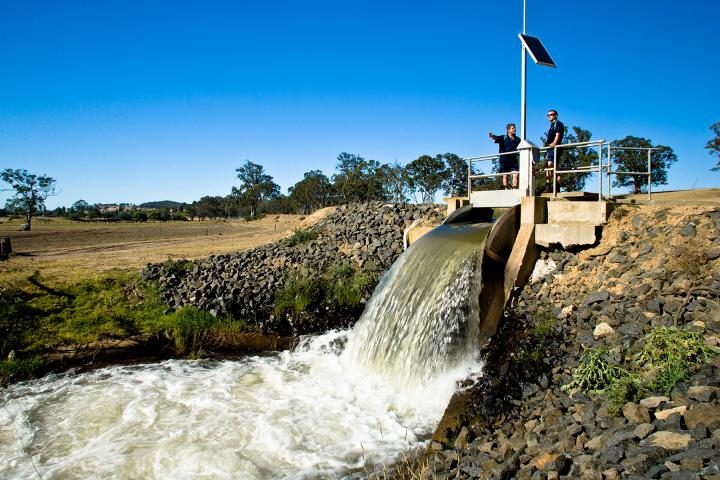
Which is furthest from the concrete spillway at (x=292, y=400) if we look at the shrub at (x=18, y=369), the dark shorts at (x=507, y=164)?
the dark shorts at (x=507, y=164)

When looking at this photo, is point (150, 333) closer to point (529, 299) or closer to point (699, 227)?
point (529, 299)

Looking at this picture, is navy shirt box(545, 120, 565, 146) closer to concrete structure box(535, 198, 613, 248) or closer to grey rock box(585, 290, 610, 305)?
concrete structure box(535, 198, 613, 248)

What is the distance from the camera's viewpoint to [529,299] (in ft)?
29.9

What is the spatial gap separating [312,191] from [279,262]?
2267 inches

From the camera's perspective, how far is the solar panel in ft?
33.6

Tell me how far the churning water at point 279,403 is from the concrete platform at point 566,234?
1.36m

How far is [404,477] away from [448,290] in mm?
4214

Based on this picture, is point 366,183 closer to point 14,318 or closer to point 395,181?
point 395,181

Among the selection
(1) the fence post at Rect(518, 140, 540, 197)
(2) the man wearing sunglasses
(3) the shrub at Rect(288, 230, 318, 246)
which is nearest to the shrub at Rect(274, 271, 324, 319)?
(3) the shrub at Rect(288, 230, 318, 246)

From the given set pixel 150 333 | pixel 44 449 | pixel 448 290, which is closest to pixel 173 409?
pixel 44 449

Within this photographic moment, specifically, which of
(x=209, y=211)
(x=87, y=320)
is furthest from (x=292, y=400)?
(x=209, y=211)

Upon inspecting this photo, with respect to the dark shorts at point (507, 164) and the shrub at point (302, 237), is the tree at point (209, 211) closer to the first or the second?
the shrub at point (302, 237)

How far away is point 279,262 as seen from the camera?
15.5 metres

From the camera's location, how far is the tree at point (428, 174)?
151ft
